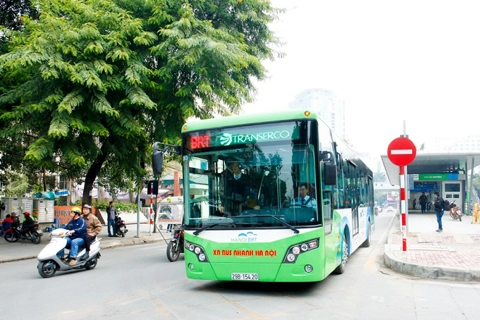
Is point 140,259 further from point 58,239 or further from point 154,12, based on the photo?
point 154,12

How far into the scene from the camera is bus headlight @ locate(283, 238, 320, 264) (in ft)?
23.4

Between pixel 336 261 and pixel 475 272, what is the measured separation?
8.55ft

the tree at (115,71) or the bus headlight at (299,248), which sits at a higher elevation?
the tree at (115,71)

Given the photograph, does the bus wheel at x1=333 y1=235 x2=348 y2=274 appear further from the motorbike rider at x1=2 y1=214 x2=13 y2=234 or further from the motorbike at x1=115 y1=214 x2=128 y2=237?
the motorbike rider at x1=2 y1=214 x2=13 y2=234

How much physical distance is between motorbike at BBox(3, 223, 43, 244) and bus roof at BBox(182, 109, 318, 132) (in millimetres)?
Result: 13723

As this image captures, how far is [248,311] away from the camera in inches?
258

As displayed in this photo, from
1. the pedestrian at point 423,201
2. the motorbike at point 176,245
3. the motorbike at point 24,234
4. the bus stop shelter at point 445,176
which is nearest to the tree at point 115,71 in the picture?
the motorbike at point 176,245

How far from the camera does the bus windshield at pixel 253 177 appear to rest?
7.26 meters

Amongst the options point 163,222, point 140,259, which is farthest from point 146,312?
point 163,222

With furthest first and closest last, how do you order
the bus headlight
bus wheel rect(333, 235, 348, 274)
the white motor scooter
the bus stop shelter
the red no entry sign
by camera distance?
the bus stop shelter
the red no entry sign
the white motor scooter
bus wheel rect(333, 235, 348, 274)
the bus headlight

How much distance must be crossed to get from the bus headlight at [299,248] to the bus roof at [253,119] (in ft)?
6.29

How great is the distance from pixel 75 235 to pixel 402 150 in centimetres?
795

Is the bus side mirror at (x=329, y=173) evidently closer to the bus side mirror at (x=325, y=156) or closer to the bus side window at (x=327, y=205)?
the bus side mirror at (x=325, y=156)

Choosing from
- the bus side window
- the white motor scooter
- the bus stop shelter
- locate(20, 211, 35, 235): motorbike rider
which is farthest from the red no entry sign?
the bus stop shelter
